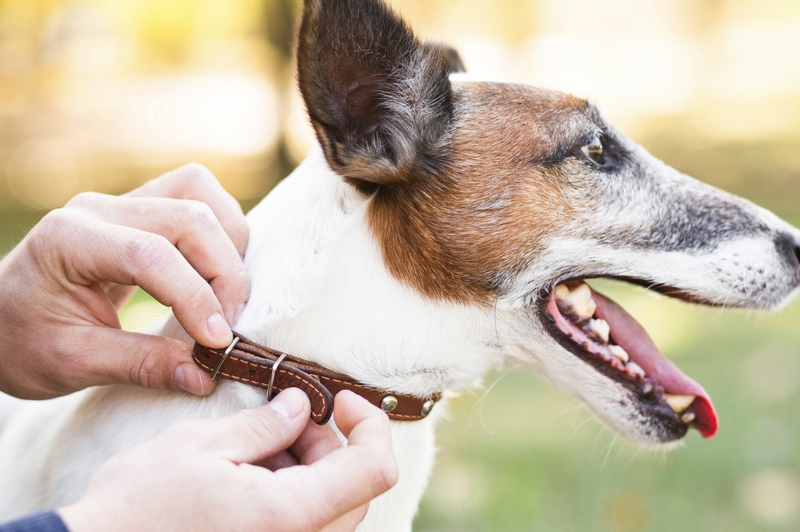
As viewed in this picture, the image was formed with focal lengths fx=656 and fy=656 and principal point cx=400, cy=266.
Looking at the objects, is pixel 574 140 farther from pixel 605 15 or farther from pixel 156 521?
pixel 605 15

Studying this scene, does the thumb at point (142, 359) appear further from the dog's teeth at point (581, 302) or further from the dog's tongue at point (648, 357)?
the dog's tongue at point (648, 357)

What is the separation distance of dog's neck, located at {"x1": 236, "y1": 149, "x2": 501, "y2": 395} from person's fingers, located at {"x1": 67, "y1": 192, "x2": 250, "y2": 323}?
0.05 meters

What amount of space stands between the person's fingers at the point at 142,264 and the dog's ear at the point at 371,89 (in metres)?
0.42

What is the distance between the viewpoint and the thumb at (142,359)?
1.47 metres

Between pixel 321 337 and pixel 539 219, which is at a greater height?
pixel 539 219

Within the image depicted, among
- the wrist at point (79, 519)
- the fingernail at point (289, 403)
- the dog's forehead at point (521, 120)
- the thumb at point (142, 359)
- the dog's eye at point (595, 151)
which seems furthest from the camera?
the dog's eye at point (595, 151)

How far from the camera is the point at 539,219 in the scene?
1686mm

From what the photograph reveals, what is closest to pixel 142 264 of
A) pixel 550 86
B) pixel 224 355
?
pixel 224 355

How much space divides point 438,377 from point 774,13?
17.8m

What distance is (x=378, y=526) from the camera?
1660 mm

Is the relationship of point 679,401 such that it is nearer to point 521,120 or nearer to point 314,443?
point 521,120

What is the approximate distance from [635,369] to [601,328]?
15 cm

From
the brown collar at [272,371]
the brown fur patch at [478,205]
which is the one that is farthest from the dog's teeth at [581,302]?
the brown collar at [272,371]

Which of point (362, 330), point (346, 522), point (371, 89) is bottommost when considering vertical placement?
point (346, 522)
